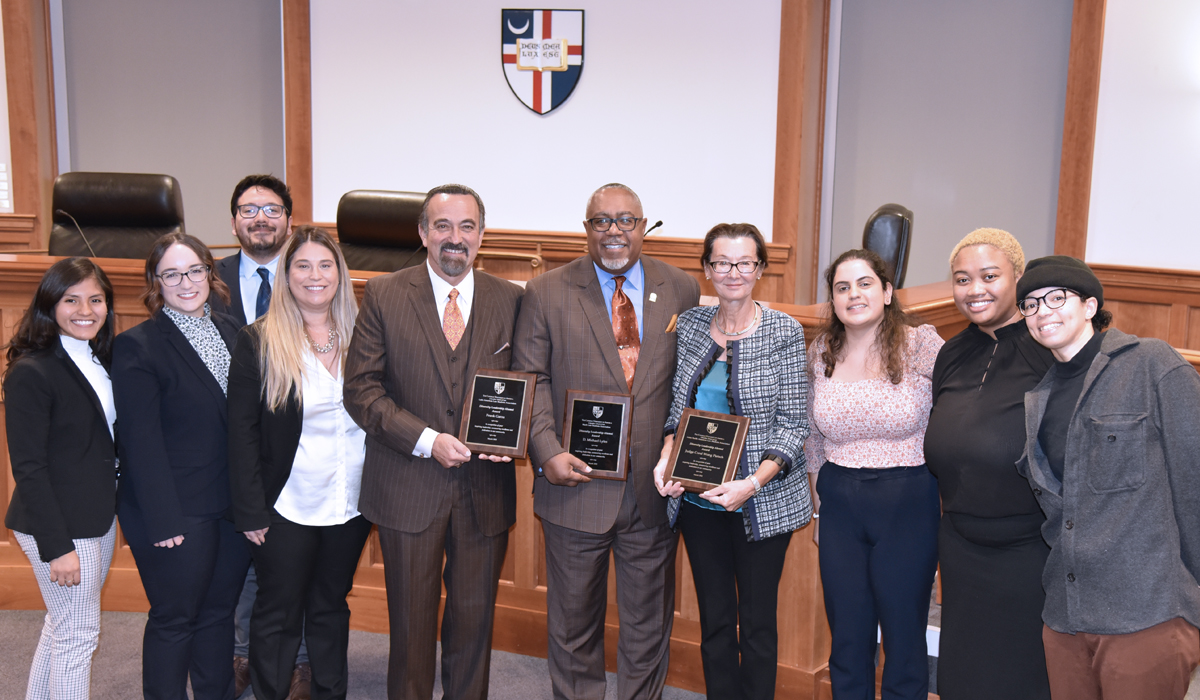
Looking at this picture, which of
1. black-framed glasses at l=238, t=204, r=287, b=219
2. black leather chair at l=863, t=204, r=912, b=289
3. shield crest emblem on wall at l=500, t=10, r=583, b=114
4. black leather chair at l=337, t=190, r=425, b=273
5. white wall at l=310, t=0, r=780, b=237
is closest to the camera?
black-framed glasses at l=238, t=204, r=287, b=219

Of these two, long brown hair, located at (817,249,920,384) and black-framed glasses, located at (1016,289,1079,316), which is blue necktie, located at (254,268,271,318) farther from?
black-framed glasses, located at (1016,289,1079,316)

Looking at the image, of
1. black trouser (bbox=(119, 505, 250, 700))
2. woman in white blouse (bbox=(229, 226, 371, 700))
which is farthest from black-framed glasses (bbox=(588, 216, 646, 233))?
black trouser (bbox=(119, 505, 250, 700))

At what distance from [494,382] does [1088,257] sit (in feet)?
16.0

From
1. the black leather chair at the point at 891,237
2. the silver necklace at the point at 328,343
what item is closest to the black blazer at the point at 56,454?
the silver necklace at the point at 328,343

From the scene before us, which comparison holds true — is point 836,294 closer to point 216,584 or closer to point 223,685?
point 216,584

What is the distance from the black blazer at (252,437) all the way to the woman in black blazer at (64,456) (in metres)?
0.35

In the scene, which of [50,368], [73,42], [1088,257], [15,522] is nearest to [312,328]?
[50,368]

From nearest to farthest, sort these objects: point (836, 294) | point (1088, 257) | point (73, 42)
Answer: point (836, 294)
point (1088, 257)
point (73, 42)

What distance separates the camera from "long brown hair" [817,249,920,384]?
2262 mm

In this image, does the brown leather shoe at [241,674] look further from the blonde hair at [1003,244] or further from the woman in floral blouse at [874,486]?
the blonde hair at [1003,244]

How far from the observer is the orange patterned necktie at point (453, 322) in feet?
8.07

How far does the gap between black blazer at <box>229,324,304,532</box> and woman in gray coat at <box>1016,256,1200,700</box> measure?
1.89 metres

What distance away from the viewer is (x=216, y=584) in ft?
8.16

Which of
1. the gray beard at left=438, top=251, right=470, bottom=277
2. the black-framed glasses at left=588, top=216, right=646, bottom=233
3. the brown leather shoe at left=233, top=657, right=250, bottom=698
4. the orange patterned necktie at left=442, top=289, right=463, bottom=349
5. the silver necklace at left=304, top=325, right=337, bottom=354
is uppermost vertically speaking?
the black-framed glasses at left=588, top=216, right=646, bottom=233
